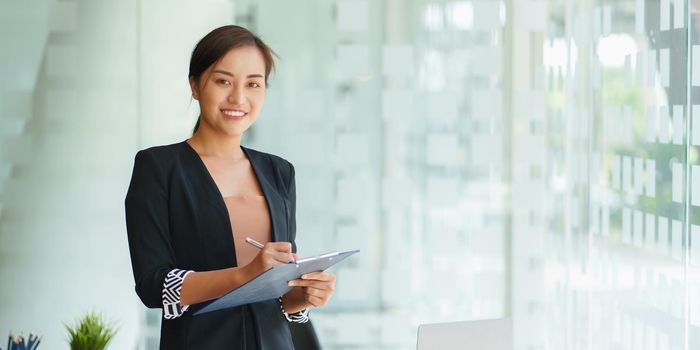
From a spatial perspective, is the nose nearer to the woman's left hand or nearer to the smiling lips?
the smiling lips

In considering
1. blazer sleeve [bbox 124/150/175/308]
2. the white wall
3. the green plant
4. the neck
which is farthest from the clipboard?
the white wall

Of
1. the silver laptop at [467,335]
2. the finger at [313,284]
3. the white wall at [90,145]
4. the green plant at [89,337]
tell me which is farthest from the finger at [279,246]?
the white wall at [90,145]

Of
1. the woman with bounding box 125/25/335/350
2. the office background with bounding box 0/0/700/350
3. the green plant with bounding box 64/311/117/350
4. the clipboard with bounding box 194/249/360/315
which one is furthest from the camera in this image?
the office background with bounding box 0/0/700/350

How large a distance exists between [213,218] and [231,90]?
0.26 metres

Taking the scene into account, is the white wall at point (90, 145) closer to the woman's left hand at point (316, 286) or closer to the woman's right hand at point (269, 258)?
the woman's left hand at point (316, 286)

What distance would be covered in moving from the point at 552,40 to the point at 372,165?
3.80 ft

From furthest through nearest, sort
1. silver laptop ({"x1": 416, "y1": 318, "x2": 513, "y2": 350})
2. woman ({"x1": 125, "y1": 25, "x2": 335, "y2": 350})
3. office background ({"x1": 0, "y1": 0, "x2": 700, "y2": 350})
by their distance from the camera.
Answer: office background ({"x1": 0, "y1": 0, "x2": 700, "y2": 350}) → silver laptop ({"x1": 416, "y1": 318, "x2": 513, "y2": 350}) → woman ({"x1": 125, "y1": 25, "x2": 335, "y2": 350})

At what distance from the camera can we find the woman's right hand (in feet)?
4.92

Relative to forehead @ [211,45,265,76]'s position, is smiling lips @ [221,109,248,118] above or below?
below

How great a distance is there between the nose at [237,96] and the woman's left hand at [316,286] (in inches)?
14.5

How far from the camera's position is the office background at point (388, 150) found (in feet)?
13.0

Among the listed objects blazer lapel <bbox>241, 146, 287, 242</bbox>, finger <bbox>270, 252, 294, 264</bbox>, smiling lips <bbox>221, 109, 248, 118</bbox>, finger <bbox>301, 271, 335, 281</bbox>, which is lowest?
finger <bbox>301, 271, 335, 281</bbox>

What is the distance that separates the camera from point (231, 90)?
1650mm

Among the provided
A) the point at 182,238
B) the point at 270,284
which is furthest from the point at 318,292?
the point at 182,238
